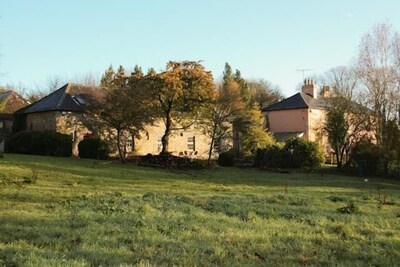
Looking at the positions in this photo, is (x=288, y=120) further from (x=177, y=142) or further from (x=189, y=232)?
(x=189, y=232)

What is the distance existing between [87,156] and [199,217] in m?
26.8

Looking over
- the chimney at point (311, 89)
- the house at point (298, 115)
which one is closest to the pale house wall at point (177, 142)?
the house at point (298, 115)

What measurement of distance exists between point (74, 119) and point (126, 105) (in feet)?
25.4

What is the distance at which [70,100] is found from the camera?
39406 mm

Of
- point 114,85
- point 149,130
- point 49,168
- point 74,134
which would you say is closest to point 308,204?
point 49,168

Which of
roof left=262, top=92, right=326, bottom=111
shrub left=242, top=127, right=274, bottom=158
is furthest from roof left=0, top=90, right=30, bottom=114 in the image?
roof left=262, top=92, right=326, bottom=111

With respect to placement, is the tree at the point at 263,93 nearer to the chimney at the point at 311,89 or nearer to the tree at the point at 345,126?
the chimney at the point at 311,89

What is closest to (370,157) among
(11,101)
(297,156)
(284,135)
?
(297,156)

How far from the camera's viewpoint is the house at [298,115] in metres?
54.4

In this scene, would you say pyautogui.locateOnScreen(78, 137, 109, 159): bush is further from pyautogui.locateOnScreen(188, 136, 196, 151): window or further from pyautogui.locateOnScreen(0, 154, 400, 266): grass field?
pyautogui.locateOnScreen(0, 154, 400, 266): grass field

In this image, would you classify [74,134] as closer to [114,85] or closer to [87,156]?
[87,156]

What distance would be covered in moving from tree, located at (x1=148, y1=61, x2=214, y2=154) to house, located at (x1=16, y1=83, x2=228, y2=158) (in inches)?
152

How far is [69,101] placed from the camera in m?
39.2

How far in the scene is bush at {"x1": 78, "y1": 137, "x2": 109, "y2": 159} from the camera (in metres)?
35.2
